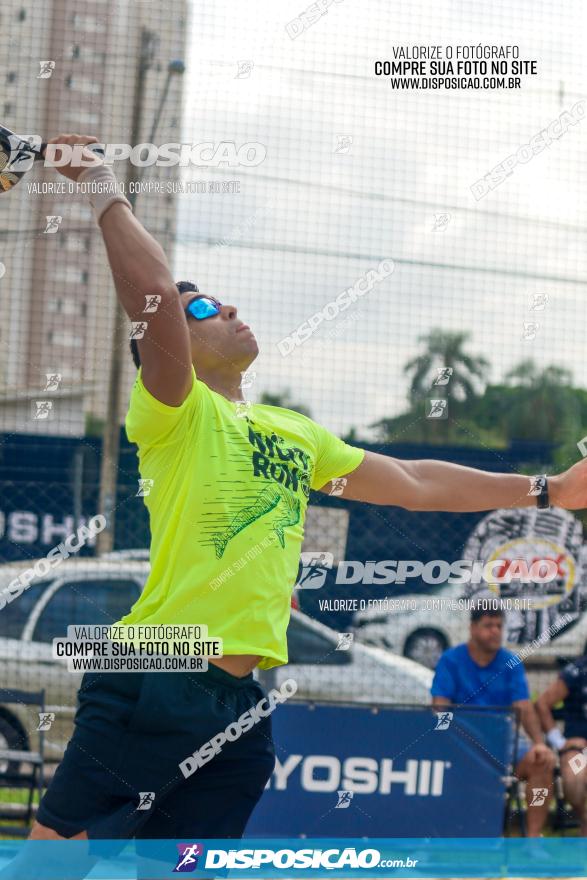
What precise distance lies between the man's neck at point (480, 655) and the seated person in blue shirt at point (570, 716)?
0.45m

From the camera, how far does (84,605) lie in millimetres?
5000

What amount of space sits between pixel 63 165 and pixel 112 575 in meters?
2.93

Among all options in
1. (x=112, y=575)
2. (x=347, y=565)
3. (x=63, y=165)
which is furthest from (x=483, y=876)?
(x=63, y=165)

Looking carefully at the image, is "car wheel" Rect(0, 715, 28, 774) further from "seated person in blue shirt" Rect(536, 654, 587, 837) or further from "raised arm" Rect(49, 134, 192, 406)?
"raised arm" Rect(49, 134, 192, 406)

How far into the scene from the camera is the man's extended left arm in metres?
3.05

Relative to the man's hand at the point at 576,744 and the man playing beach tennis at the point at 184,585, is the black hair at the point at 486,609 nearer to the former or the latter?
the man's hand at the point at 576,744

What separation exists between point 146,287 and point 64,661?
3.19 meters

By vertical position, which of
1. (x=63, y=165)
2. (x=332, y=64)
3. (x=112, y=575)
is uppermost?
(x=332, y=64)

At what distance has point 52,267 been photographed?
5.47m

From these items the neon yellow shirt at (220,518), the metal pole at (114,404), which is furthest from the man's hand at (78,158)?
the metal pole at (114,404)

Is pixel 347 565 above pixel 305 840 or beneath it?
above

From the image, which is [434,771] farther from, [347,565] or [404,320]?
[404,320]

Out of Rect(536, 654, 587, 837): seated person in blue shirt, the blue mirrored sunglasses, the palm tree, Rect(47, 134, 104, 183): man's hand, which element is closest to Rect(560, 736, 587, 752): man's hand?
Rect(536, 654, 587, 837): seated person in blue shirt

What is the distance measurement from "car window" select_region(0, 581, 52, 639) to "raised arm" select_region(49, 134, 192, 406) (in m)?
2.88
